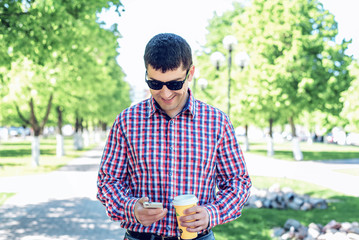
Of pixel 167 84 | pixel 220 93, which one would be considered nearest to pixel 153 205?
pixel 167 84

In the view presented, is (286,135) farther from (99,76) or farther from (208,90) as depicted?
(99,76)

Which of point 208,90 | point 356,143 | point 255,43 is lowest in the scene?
point 356,143

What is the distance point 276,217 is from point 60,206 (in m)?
5.29

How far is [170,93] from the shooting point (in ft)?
6.92

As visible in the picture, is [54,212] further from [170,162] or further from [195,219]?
[195,219]

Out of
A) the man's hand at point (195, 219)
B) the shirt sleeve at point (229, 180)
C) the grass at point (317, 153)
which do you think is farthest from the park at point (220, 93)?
the man's hand at point (195, 219)

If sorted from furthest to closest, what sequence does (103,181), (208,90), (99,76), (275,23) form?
(208,90) < (275,23) < (99,76) < (103,181)

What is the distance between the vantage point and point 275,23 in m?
23.1

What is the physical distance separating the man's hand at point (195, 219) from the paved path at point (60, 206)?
17.1 ft

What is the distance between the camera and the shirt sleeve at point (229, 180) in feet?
6.82

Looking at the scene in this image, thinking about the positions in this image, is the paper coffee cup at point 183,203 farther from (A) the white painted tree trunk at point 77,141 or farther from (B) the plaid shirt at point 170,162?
(A) the white painted tree trunk at point 77,141

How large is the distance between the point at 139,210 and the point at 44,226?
6.44 metres

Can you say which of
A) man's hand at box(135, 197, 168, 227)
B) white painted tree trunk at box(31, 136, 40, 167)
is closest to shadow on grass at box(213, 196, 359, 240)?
man's hand at box(135, 197, 168, 227)

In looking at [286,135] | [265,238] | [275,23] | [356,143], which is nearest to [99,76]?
[275,23]
